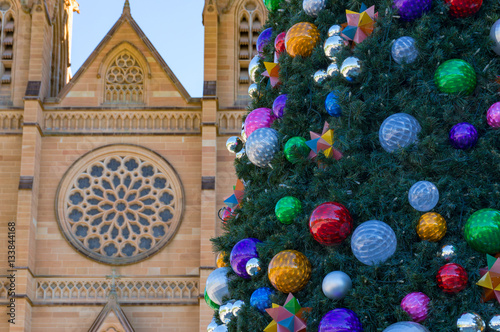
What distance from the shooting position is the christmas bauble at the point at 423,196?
4699 millimetres

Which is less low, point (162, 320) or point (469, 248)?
point (469, 248)

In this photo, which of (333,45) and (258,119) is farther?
(258,119)

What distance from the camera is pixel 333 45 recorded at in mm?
5453

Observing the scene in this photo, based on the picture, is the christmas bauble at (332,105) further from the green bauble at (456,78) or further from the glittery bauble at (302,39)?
the green bauble at (456,78)

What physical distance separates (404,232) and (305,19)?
1797mm

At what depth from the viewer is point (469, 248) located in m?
4.67

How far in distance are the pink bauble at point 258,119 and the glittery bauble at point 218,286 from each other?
949 mm

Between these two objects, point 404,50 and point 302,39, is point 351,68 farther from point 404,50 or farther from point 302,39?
point 302,39

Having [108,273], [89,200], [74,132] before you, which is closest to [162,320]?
[108,273]

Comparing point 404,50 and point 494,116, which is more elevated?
point 404,50

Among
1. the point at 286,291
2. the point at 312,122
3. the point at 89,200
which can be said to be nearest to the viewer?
the point at 286,291

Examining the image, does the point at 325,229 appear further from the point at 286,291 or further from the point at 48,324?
the point at 48,324

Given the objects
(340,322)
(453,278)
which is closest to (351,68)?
(453,278)

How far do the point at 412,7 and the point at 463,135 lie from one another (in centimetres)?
90
